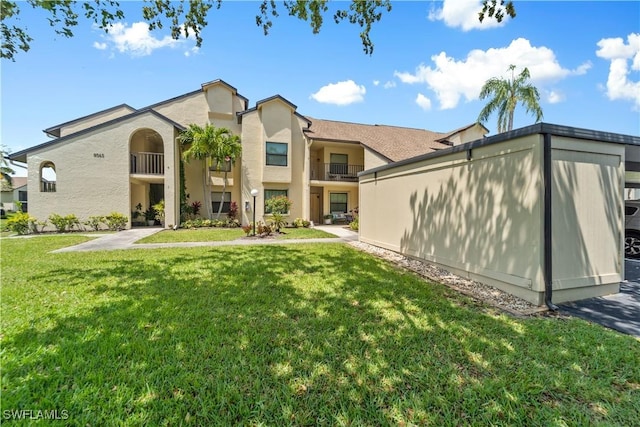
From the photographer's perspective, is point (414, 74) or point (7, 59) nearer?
point (7, 59)

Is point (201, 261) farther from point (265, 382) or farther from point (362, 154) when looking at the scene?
point (362, 154)

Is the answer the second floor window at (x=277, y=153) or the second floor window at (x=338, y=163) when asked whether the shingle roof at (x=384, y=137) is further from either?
the second floor window at (x=277, y=153)

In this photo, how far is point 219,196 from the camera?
19.4 m

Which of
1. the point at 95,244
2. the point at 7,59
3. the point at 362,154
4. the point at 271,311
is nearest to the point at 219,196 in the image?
the point at 95,244

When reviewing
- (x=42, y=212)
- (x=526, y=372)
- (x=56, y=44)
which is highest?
(x=56, y=44)

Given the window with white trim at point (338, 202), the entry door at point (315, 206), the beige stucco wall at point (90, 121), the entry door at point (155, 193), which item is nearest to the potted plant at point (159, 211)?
the entry door at point (155, 193)

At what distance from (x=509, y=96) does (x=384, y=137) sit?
889cm

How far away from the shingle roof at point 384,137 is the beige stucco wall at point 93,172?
9860mm

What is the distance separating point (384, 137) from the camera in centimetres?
2309

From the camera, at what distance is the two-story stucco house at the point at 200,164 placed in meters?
15.2

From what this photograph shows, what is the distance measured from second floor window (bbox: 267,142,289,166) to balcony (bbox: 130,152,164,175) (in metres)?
6.64

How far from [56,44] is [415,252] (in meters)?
12.0

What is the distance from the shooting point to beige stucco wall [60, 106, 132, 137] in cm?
1883

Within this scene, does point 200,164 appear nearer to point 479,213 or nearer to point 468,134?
point 479,213
